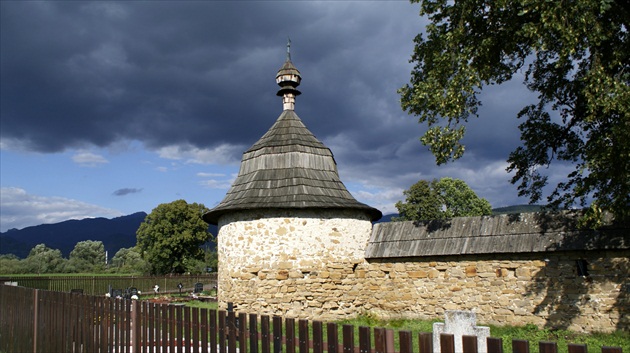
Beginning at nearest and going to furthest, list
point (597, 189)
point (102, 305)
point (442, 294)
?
point (102, 305) < point (597, 189) < point (442, 294)

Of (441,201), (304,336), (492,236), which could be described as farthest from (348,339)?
(441,201)

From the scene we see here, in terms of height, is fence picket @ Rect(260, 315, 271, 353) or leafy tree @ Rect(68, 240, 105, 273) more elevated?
fence picket @ Rect(260, 315, 271, 353)

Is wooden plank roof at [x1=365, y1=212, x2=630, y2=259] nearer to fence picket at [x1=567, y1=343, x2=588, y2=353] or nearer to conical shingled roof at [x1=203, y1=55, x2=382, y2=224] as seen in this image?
conical shingled roof at [x1=203, y1=55, x2=382, y2=224]

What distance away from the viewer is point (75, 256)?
72500 mm

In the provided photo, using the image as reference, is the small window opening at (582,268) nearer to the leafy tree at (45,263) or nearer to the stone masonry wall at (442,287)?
the stone masonry wall at (442,287)

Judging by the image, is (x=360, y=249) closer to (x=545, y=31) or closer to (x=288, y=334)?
(x=545, y=31)

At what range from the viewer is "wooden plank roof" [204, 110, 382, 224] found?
541 inches

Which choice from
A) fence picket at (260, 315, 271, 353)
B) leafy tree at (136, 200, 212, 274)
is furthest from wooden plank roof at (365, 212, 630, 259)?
leafy tree at (136, 200, 212, 274)

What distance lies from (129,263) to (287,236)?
61.7 meters

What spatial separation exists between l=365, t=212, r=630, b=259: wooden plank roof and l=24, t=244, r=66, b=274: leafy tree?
51.8 meters

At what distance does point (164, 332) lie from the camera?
5617 millimetres

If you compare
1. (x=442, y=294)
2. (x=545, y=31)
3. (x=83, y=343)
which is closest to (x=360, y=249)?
(x=442, y=294)

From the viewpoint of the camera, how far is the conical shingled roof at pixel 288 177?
541 inches

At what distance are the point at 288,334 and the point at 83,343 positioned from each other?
4.11 metres
